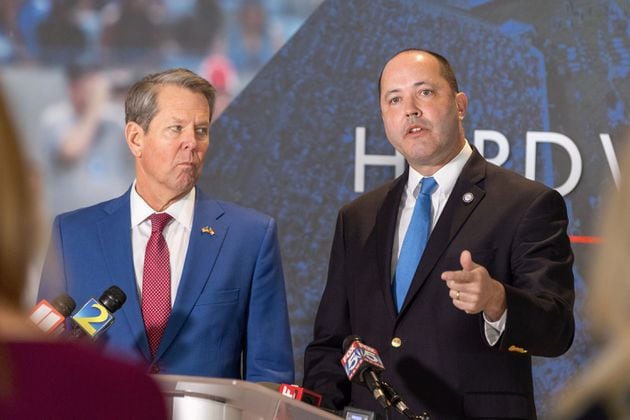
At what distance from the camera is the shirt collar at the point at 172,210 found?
3.68 m

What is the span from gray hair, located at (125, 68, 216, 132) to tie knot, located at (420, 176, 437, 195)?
0.83 m

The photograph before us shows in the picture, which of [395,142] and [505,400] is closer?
[505,400]

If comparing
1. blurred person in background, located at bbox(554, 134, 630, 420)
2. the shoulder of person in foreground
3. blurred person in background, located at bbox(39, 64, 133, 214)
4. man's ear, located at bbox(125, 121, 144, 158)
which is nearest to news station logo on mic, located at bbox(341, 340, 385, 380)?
man's ear, located at bbox(125, 121, 144, 158)

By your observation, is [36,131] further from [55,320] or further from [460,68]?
[55,320]

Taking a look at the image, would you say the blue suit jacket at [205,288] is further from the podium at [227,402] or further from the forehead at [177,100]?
the podium at [227,402]

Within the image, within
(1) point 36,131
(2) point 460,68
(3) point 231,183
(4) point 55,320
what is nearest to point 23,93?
(1) point 36,131

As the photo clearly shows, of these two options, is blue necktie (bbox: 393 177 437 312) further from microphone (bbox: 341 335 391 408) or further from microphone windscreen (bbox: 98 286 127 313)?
microphone windscreen (bbox: 98 286 127 313)

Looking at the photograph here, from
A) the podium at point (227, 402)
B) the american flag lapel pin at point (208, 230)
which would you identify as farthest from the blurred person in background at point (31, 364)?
the american flag lapel pin at point (208, 230)

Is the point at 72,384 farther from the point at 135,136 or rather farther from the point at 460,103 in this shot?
the point at 460,103

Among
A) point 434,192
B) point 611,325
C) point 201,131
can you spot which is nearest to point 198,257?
point 201,131

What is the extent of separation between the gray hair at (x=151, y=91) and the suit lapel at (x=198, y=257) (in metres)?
0.33

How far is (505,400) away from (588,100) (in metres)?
2.12

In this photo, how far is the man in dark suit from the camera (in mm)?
3236

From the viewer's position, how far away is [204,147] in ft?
12.3
